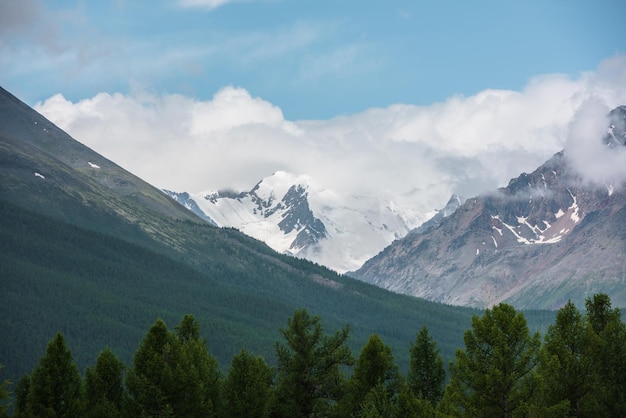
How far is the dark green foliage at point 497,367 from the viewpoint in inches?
2869

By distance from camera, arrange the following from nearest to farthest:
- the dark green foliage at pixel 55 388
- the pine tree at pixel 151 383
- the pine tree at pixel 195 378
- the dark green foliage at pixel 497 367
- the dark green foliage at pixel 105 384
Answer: the dark green foliage at pixel 497 367
the dark green foliage at pixel 55 388
the pine tree at pixel 151 383
the pine tree at pixel 195 378
the dark green foliage at pixel 105 384

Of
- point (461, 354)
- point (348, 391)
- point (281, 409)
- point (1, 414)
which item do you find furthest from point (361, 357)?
point (1, 414)

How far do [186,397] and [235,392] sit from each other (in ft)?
24.1

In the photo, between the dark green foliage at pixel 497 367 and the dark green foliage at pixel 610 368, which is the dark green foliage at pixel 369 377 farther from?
the dark green foliage at pixel 610 368

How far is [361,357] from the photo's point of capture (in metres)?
89.2

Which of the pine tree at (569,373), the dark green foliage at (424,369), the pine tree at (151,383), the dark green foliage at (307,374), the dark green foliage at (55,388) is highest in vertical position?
the pine tree at (569,373)

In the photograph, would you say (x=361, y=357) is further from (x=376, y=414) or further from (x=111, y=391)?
(x=111, y=391)

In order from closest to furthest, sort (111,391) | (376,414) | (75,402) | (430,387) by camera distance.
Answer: (376,414), (75,402), (111,391), (430,387)

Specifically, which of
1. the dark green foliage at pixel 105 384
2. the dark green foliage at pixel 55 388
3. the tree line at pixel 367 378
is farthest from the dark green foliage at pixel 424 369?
the dark green foliage at pixel 55 388

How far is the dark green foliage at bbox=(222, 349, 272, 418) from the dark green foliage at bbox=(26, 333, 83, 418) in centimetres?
1401

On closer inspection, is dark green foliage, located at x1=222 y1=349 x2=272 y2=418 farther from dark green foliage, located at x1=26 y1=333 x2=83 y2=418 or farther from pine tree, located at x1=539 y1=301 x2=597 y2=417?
pine tree, located at x1=539 y1=301 x2=597 y2=417

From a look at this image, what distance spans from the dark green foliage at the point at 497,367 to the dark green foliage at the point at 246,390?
67.5 feet

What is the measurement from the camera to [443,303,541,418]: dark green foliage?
239 ft

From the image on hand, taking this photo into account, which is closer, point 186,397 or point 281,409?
point 186,397
